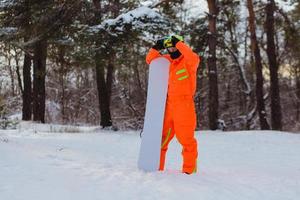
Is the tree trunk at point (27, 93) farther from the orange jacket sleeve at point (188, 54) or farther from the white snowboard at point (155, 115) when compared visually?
the orange jacket sleeve at point (188, 54)

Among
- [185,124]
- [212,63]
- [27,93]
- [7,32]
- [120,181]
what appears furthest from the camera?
[27,93]

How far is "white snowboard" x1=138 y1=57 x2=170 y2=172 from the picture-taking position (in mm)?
4645

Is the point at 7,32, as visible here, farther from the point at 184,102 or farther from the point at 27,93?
the point at 184,102

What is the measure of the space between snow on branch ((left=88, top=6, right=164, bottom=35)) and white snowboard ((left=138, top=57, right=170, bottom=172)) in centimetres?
660

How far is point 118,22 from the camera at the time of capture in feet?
37.2

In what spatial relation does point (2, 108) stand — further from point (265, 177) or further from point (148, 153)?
point (265, 177)

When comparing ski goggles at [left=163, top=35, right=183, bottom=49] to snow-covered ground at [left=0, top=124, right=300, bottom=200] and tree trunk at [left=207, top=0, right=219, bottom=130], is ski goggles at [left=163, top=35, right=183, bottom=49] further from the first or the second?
tree trunk at [left=207, top=0, right=219, bottom=130]

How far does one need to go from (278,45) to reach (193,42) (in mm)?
11717

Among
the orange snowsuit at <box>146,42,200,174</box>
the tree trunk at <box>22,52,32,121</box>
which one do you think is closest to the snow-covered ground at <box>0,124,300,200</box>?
the orange snowsuit at <box>146,42,200,174</box>

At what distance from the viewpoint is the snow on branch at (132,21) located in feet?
36.9

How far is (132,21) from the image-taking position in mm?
11305

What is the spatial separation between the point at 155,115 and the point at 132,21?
6.99 meters

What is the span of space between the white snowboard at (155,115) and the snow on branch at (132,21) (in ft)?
21.7

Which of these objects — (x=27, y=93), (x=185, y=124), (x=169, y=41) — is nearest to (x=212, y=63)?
(x=169, y=41)
